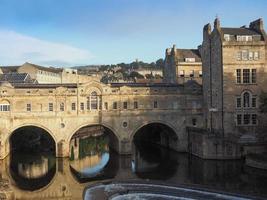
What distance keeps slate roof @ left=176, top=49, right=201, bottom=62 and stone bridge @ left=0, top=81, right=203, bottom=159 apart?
13.6 m

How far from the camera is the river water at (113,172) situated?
137 feet

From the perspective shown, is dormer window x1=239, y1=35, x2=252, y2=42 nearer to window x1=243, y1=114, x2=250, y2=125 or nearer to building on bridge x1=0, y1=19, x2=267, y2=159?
building on bridge x1=0, y1=19, x2=267, y2=159

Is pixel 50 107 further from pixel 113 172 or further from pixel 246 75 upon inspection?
pixel 246 75

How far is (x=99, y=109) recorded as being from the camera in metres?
61.7

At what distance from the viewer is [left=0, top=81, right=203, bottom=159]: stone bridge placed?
60.2 m

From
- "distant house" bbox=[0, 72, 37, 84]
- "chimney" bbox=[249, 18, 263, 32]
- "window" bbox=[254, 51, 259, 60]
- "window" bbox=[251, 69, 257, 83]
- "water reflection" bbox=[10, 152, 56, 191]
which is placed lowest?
"water reflection" bbox=[10, 152, 56, 191]

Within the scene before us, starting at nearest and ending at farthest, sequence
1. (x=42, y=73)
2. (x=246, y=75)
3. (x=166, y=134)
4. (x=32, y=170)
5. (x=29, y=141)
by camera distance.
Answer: (x=32, y=170)
(x=246, y=75)
(x=166, y=134)
(x=29, y=141)
(x=42, y=73)

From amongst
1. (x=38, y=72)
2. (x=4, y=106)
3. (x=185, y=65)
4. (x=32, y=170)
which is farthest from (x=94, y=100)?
(x=38, y=72)

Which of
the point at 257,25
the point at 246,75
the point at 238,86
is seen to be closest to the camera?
the point at 238,86

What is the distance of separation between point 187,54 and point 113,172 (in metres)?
34.2

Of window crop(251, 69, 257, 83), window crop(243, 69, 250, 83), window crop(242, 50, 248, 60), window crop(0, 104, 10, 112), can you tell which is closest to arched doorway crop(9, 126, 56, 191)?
window crop(0, 104, 10, 112)

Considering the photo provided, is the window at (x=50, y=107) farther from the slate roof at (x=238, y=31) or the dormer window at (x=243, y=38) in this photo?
the dormer window at (x=243, y=38)

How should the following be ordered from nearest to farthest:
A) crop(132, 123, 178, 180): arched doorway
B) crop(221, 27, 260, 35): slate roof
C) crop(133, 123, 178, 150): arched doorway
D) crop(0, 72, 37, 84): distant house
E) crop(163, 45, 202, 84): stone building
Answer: crop(132, 123, 178, 180): arched doorway → crop(221, 27, 260, 35): slate roof → crop(133, 123, 178, 150): arched doorway → crop(163, 45, 202, 84): stone building → crop(0, 72, 37, 84): distant house

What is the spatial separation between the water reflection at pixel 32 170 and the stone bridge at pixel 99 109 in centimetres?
237
